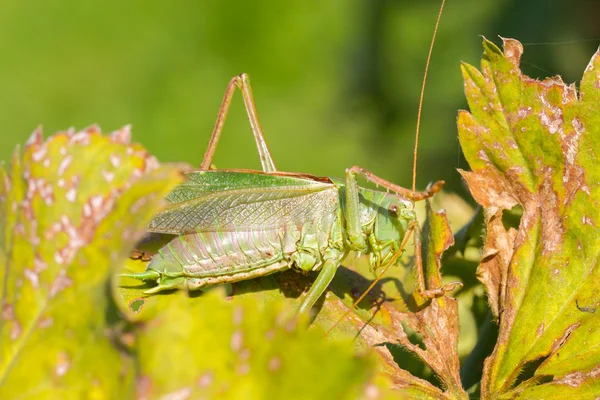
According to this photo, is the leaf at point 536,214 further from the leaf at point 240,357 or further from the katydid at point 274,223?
the leaf at point 240,357

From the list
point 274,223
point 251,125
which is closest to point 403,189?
point 274,223

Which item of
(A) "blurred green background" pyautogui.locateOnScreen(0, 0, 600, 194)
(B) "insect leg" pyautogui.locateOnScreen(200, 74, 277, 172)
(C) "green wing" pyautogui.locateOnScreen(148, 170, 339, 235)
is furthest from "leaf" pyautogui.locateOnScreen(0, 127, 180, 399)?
(A) "blurred green background" pyautogui.locateOnScreen(0, 0, 600, 194)

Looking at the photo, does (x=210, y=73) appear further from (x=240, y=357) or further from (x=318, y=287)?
(x=240, y=357)

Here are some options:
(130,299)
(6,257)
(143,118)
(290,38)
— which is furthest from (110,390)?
(290,38)

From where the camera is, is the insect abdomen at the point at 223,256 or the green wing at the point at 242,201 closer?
the insect abdomen at the point at 223,256

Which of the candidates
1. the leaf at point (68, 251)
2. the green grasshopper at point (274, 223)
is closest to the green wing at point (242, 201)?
the green grasshopper at point (274, 223)

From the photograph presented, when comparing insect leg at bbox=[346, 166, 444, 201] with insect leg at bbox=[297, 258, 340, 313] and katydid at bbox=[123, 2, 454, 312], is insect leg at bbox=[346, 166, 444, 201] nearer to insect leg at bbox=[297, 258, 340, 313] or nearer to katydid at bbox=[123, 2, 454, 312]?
katydid at bbox=[123, 2, 454, 312]
